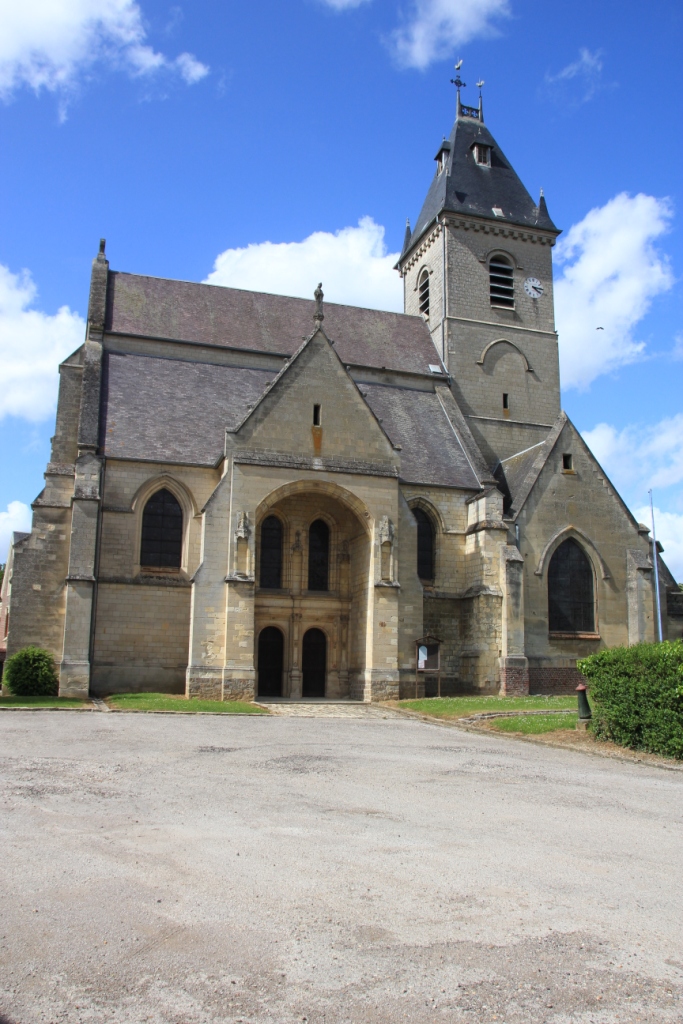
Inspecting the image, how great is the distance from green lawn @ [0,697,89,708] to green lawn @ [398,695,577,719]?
879 cm

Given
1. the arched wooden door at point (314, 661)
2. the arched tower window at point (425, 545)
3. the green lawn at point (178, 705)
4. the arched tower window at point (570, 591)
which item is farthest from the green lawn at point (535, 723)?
the arched tower window at point (425, 545)

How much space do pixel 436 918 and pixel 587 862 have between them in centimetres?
222

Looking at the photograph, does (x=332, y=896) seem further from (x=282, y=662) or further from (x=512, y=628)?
(x=282, y=662)

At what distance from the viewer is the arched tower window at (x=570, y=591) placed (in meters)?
29.4

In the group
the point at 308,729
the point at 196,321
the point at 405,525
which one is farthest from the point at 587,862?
the point at 196,321

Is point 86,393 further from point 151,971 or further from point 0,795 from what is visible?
point 151,971

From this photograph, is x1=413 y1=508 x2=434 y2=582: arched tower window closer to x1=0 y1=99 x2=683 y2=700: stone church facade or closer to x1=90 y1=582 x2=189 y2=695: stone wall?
x1=0 y1=99 x2=683 y2=700: stone church facade

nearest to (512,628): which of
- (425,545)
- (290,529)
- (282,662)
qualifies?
(425,545)

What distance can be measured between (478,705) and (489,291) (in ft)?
70.9

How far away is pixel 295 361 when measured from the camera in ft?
87.6

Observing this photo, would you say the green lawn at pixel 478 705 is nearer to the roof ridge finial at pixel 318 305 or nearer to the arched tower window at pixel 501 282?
the roof ridge finial at pixel 318 305

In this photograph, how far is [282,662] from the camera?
2803 centimetres

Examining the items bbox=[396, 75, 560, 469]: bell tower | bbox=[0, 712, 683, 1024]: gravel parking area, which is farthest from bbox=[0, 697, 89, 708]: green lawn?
bbox=[396, 75, 560, 469]: bell tower

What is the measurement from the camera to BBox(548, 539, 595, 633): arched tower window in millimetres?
29359
